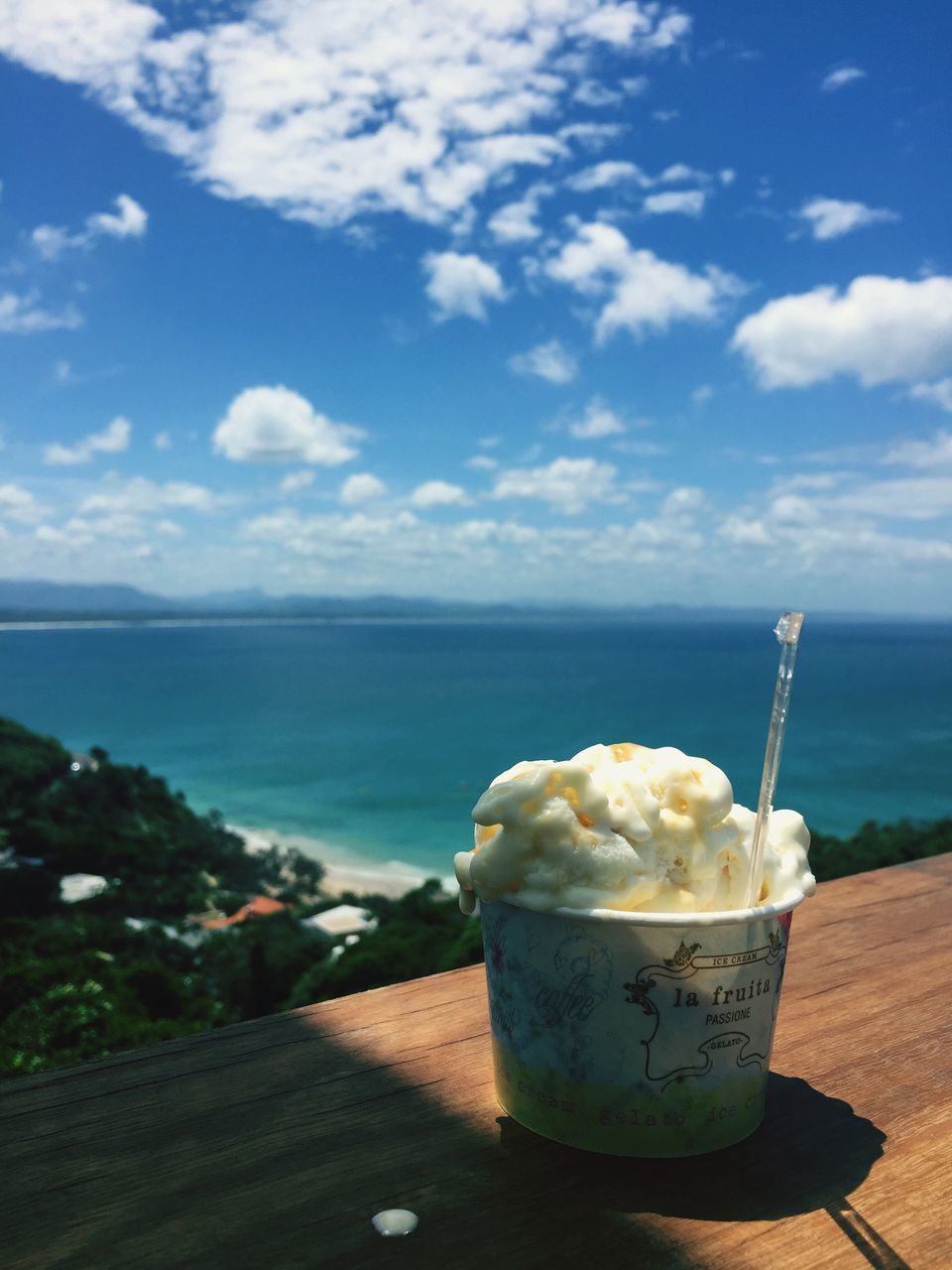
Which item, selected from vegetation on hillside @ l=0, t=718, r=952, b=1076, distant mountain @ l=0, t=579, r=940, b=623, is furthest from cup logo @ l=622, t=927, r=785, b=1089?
distant mountain @ l=0, t=579, r=940, b=623

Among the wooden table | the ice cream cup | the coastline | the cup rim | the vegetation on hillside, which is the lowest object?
the coastline

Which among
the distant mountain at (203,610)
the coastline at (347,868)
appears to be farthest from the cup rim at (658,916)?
the distant mountain at (203,610)

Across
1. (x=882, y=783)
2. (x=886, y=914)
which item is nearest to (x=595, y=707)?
(x=882, y=783)

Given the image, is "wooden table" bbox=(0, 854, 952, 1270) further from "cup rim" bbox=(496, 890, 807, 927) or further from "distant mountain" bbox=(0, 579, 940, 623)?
"distant mountain" bbox=(0, 579, 940, 623)

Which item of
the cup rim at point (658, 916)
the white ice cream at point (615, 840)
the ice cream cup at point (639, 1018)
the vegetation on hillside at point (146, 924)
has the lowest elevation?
the vegetation on hillside at point (146, 924)

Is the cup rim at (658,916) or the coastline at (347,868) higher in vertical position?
the cup rim at (658,916)

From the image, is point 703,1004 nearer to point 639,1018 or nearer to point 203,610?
point 639,1018

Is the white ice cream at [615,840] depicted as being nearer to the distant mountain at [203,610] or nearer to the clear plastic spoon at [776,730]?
the clear plastic spoon at [776,730]
